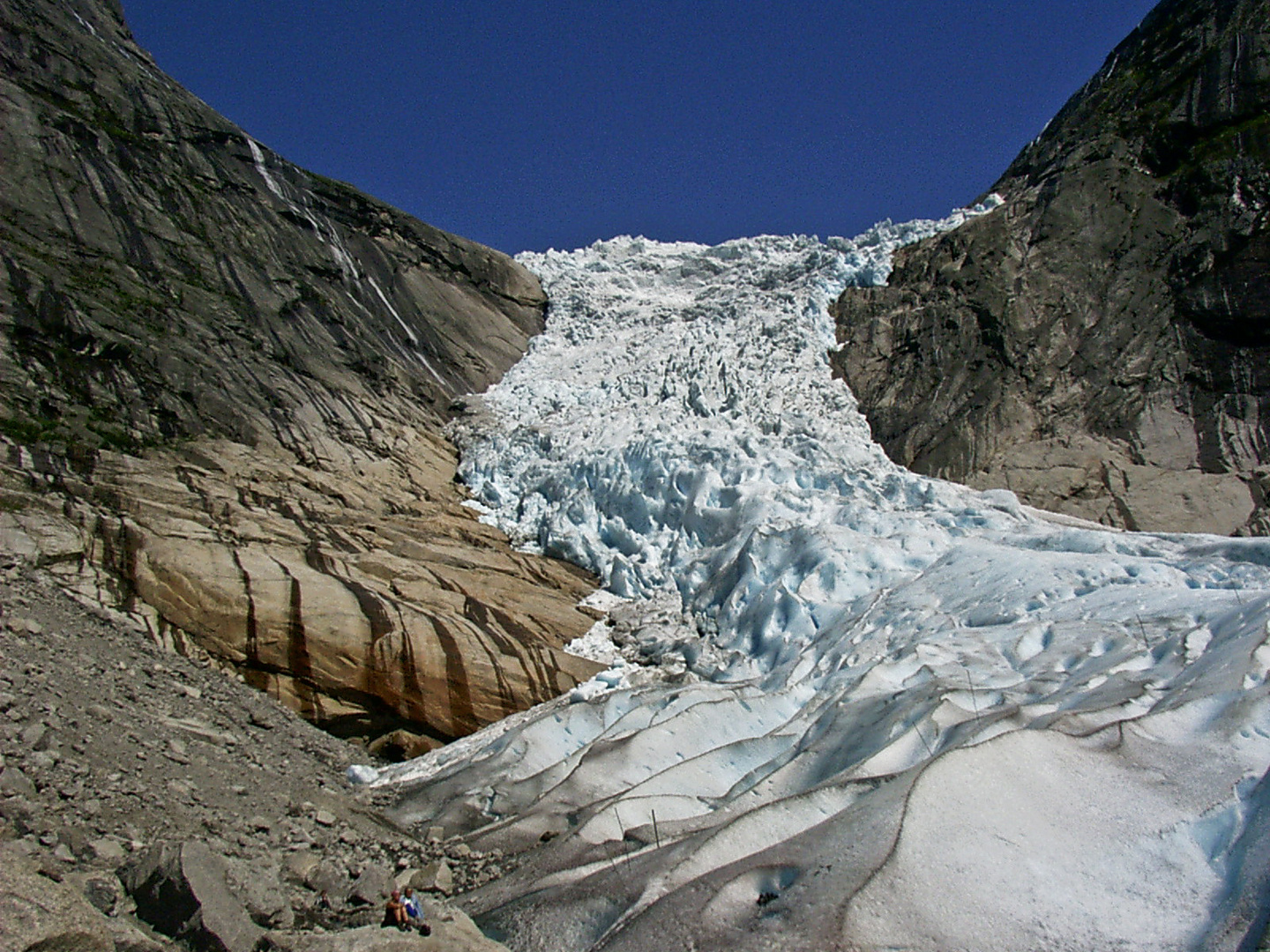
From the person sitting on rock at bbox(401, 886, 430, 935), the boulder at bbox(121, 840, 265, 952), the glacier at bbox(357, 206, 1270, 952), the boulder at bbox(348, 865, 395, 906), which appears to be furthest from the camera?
the boulder at bbox(348, 865, 395, 906)

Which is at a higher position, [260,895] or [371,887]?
[260,895]

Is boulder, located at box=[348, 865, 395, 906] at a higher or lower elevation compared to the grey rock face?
lower

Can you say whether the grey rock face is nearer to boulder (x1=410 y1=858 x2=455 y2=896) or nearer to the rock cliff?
the rock cliff

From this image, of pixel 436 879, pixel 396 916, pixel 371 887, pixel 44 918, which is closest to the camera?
pixel 44 918

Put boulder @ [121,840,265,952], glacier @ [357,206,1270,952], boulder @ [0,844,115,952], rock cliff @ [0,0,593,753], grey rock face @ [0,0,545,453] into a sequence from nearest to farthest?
Result: boulder @ [0,844,115,952] → boulder @ [121,840,265,952] → glacier @ [357,206,1270,952] → rock cliff @ [0,0,593,753] → grey rock face @ [0,0,545,453]

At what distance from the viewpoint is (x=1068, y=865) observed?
15.1 feet

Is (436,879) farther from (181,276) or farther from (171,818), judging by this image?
(181,276)

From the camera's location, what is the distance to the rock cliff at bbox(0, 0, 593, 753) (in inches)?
424

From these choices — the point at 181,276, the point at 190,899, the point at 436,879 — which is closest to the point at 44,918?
the point at 190,899

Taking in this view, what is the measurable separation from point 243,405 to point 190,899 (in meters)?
13.1

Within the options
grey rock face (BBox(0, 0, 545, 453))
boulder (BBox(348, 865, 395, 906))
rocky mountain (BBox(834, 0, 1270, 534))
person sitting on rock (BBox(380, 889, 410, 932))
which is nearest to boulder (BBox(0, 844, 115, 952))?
person sitting on rock (BBox(380, 889, 410, 932))

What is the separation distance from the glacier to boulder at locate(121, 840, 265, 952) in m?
1.65

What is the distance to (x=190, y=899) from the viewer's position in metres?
4.32

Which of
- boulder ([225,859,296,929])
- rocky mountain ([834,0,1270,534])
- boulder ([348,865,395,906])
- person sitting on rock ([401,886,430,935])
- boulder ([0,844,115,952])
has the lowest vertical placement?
boulder ([348,865,395,906])
